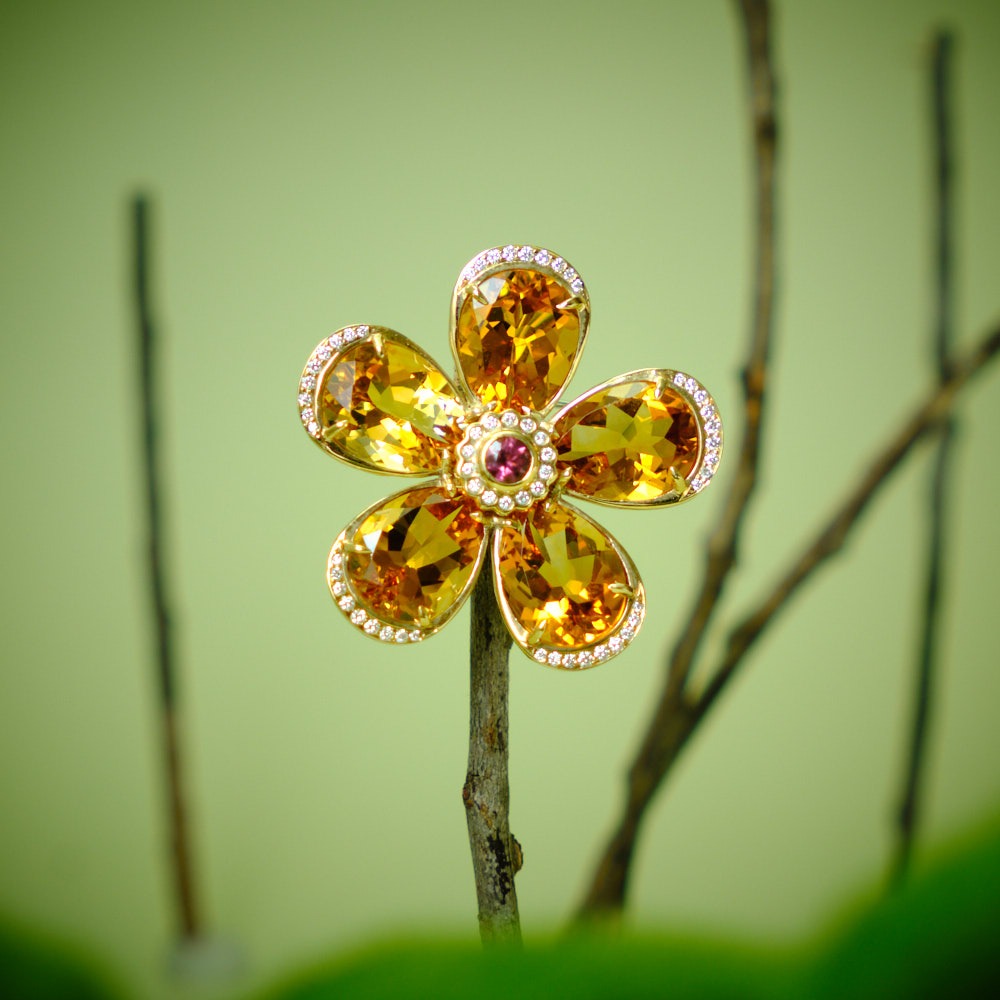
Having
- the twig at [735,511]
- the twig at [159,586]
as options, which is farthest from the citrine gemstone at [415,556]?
the twig at [159,586]

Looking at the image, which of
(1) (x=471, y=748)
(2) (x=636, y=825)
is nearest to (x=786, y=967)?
(1) (x=471, y=748)

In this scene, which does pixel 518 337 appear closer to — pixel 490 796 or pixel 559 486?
pixel 559 486

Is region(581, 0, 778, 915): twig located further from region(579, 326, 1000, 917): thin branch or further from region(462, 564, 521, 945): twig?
region(462, 564, 521, 945): twig

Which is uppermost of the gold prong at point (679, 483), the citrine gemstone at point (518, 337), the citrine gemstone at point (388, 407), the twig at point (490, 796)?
the citrine gemstone at point (518, 337)

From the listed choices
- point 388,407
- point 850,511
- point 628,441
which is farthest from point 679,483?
point 850,511

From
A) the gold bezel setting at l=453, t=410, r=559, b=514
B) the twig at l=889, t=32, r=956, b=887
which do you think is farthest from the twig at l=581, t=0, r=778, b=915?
the gold bezel setting at l=453, t=410, r=559, b=514

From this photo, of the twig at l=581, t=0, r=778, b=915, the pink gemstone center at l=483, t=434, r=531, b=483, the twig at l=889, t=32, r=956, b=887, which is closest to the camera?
the pink gemstone center at l=483, t=434, r=531, b=483

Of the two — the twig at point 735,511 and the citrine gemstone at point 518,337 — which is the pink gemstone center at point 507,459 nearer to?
the citrine gemstone at point 518,337

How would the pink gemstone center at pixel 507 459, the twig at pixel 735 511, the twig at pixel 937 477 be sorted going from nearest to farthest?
the pink gemstone center at pixel 507 459
the twig at pixel 735 511
the twig at pixel 937 477
